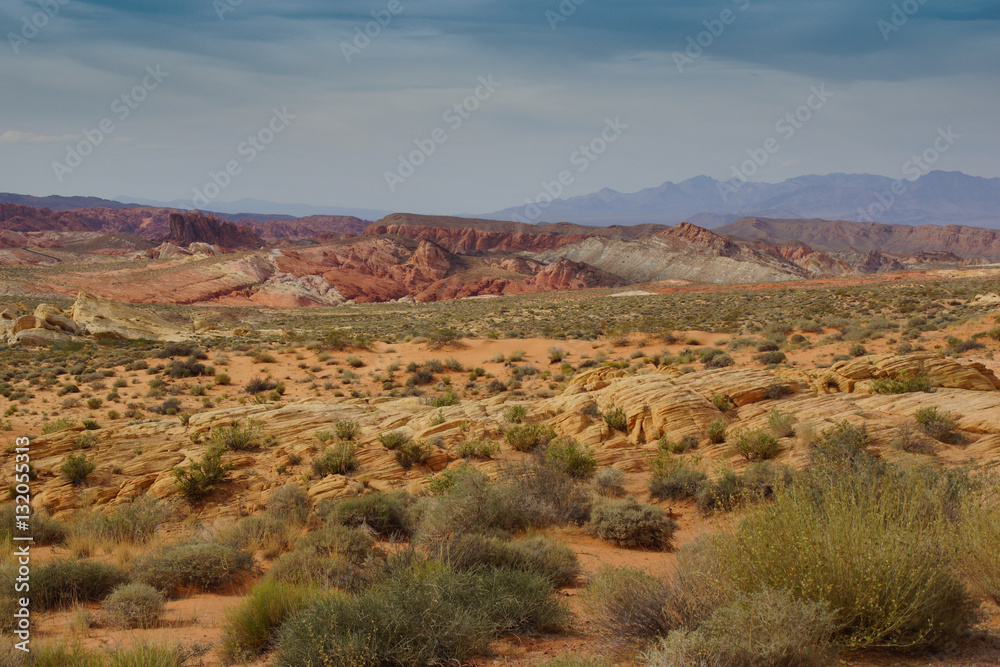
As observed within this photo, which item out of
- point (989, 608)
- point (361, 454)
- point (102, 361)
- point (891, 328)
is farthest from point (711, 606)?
point (102, 361)

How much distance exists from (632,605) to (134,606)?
4218mm

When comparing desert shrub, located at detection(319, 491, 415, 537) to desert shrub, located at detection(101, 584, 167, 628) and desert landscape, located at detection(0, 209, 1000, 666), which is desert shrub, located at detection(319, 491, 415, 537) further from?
desert shrub, located at detection(101, 584, 167, 628)

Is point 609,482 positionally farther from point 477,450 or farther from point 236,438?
point 236,438

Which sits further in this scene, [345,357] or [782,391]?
[345,357]

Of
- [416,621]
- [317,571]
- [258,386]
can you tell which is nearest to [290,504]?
[317,571]

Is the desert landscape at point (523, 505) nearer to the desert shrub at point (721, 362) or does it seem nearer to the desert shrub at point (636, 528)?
the desert shrub at point (636, 528)

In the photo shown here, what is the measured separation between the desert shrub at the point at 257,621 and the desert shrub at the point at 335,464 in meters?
5.18

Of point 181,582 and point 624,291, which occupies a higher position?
point 624,291

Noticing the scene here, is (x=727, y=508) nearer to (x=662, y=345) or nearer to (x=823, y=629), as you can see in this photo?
(x=823, y=629)

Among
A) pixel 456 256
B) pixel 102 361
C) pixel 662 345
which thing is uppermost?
pixel 456 256

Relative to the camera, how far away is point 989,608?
165 inches

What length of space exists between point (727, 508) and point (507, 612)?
416 centimetres

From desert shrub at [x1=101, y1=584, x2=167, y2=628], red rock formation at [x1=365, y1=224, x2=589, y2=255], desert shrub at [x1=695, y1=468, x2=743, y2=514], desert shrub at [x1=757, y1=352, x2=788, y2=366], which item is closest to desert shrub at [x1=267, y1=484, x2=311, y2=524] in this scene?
desert shrub at [x1=101, y1=584, x2=167, y2=628]

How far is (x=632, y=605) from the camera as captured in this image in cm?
410
